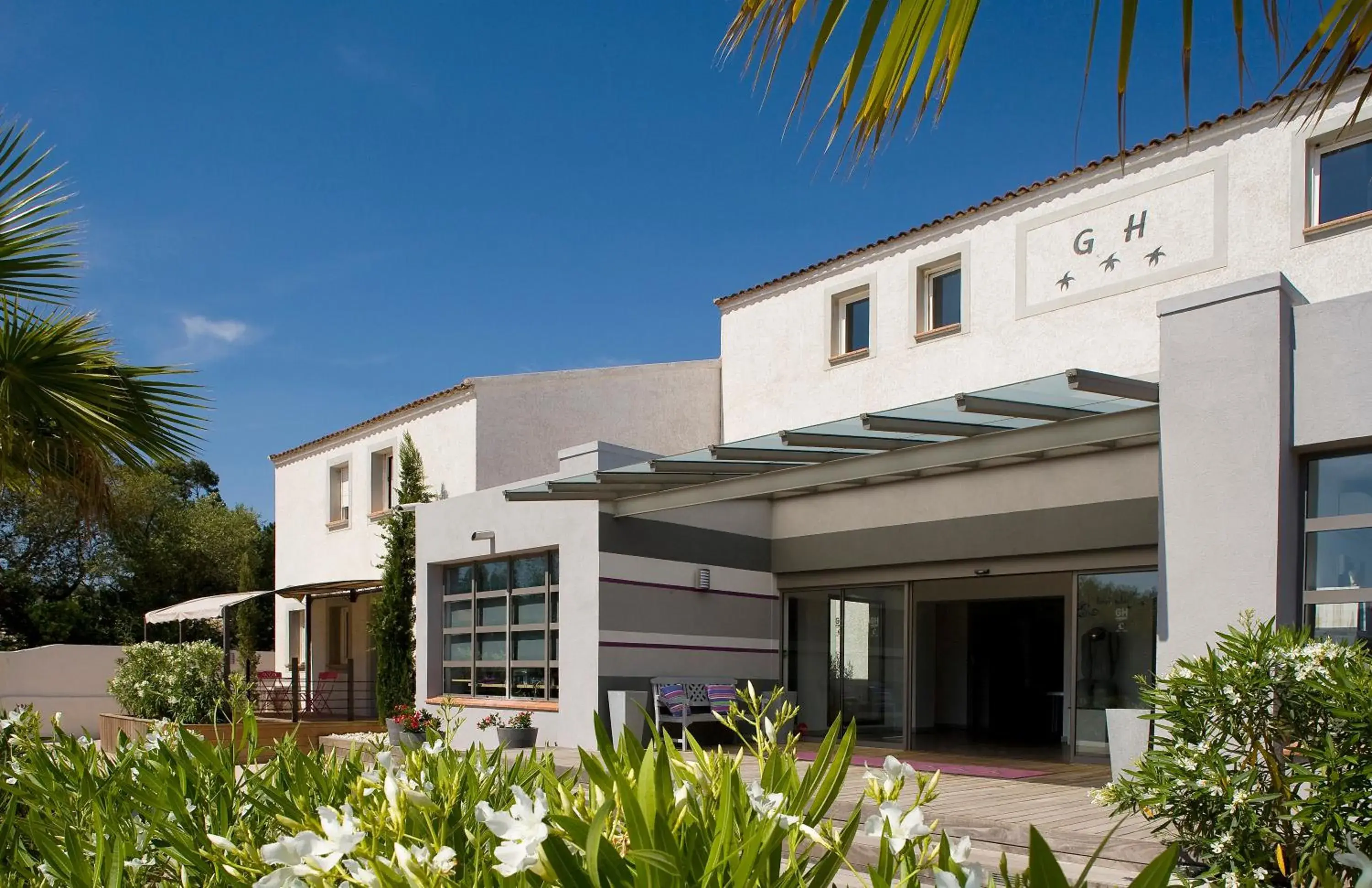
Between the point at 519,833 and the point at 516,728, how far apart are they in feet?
40.7

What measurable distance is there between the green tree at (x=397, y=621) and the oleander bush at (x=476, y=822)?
14.6 metres

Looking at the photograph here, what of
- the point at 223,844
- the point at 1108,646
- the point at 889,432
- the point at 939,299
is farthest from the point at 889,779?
the point at 939,299

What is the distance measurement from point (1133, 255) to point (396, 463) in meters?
13.2

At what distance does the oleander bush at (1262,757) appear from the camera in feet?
16.6

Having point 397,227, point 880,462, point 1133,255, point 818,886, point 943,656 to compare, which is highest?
point 397,227

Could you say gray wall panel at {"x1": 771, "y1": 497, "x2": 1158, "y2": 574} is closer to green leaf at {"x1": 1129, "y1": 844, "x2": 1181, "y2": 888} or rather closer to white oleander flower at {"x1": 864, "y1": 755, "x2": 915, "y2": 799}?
white oleander flower at {"x1": 864, "y1": 755, "x2": 915, "y2": 799}

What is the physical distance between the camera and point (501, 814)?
1.62 metres

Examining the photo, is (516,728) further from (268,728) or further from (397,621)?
(397,621)

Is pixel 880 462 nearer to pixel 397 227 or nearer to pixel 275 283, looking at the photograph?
pixel 397 227

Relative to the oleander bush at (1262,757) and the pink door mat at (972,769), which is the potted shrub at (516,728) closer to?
the pink door mat at (972,769)

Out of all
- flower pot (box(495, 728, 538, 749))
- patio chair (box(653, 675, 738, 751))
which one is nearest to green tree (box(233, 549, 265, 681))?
flower pot (box(495, 728, 538, 749))

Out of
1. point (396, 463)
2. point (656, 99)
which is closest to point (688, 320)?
point (656, 99)

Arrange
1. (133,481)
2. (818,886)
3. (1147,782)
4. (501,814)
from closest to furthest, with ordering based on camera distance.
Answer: (501,814) → (818,886) → (1147,782) → (133,481)

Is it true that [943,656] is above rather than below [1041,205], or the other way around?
below
